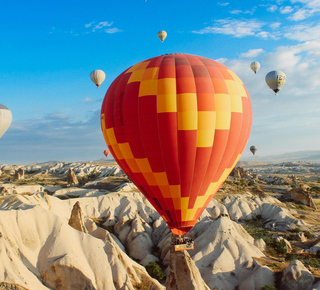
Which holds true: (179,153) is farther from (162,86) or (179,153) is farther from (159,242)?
(159,242)

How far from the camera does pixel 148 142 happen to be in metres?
12.7

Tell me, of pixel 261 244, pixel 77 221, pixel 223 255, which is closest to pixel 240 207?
pixel 261 244

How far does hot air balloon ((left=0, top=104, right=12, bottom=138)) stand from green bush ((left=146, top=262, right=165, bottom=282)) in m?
21.2

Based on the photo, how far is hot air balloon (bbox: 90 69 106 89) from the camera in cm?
3244

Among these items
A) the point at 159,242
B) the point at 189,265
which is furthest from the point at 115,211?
the point at 189,265

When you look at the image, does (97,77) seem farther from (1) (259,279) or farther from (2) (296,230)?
(2) (296,230)

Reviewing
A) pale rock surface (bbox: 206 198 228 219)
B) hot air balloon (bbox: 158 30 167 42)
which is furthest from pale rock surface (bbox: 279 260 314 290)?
hot air balloon (bbox: 158 30 167 42)

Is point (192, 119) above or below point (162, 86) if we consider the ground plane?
below

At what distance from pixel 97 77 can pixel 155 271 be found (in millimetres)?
22086

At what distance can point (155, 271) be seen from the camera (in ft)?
80.1

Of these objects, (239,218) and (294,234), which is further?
(239,218)

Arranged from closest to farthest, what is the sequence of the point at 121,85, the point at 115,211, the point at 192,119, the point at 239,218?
the point at 192,119, the point at 121,85, the point at 115,211, the point at 239,218

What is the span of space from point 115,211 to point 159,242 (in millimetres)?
10980

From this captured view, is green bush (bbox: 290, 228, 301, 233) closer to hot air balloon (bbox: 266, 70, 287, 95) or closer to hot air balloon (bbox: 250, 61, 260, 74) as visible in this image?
hot air balloon (bbox: 266, 70, 287, 95)
